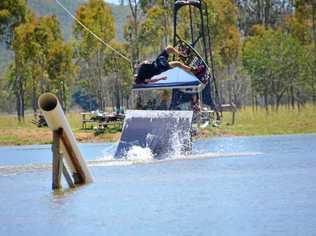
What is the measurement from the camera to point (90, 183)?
27.6 metres

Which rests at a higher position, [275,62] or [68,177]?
[275,62]

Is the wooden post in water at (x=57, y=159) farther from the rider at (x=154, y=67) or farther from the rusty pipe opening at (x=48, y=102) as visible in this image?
the rider at (x=154, y=67)

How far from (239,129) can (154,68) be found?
20416 mm

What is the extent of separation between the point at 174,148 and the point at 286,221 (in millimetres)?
17837

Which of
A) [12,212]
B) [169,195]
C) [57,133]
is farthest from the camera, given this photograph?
[57,133]

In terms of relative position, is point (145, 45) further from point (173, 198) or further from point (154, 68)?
point (173, 198)

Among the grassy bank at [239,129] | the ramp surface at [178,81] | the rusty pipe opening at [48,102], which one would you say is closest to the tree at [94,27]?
the grassy bank at [239,129]

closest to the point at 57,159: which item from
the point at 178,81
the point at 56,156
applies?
the point at 56,156

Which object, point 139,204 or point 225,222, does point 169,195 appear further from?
point 225,222

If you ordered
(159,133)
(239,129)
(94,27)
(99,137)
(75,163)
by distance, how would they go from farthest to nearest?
(94,27), (99,137), (239,129), (159,133), (75,163)

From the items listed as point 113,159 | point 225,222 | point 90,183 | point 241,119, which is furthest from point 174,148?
point 241,119

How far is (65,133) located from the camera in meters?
26.0

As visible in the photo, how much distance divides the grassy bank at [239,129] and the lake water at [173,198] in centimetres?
1853

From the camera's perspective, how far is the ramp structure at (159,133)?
1421 inches
